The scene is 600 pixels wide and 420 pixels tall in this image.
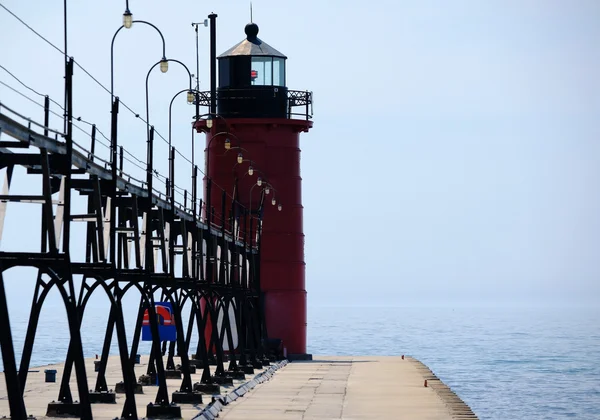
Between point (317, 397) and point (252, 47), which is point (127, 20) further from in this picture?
point (252, 47)

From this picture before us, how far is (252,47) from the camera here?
6944 cm

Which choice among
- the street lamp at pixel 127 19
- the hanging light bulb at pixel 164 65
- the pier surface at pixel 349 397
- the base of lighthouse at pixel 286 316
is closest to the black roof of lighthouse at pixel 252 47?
the base of lighthouse at pixel 286 316

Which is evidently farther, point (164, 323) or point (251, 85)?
point (251, 85)

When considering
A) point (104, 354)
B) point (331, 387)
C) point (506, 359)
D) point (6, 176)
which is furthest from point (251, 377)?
point (506, 359)

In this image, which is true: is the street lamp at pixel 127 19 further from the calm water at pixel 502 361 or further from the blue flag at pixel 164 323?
the calm water at pixel 502 361

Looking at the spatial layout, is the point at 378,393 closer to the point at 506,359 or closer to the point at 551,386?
the point at 551,386

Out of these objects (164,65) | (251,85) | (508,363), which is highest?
(251,85)

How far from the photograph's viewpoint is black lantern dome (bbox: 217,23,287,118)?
6794 centimetres

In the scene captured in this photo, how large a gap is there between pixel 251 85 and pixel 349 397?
91.8 ft

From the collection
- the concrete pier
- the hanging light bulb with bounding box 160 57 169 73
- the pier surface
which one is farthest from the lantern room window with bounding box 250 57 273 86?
the hanging light bulb with bounding box 160 57 169 73

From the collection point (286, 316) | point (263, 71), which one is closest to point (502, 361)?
point (286, 316)

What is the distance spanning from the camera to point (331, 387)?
158 feet

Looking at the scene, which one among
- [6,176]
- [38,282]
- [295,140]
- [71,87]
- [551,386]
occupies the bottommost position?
[551,386]

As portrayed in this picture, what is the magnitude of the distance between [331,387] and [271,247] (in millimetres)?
20333
